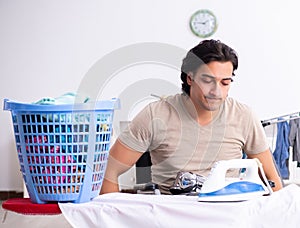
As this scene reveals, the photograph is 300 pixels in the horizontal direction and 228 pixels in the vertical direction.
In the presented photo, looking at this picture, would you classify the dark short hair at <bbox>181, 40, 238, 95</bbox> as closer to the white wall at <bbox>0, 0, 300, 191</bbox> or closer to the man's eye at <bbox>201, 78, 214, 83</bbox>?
the man's eye at <bbox>201, 78, 214, 83</bbox>

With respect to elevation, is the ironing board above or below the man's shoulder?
below

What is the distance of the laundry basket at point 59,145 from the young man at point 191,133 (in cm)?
52

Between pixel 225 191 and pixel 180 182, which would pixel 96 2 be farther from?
pixel 225 191

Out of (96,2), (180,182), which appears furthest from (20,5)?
(180,182)

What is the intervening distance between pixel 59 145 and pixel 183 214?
33 cm

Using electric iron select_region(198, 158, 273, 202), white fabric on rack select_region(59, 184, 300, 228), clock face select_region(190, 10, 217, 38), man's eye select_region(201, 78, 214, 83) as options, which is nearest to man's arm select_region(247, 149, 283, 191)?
man's eye select_region(201, 78, 214, 83)

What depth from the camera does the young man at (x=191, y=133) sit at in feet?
5.76

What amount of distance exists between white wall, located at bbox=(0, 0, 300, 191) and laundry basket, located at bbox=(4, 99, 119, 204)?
11.6ft

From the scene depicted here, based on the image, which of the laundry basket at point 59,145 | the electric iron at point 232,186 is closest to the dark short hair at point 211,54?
the electric iron at point 232,186

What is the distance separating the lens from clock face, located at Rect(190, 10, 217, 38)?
189 inches

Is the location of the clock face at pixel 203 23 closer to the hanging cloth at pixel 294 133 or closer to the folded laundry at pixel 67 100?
the hanging cloth at pixel 294 133

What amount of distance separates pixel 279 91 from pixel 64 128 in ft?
12.8

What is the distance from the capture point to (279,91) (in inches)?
189

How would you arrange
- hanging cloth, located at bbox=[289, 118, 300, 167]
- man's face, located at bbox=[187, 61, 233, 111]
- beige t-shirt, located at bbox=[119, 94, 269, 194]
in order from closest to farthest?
man's face, located at bbox=[187, 61, 233, 111] → beige t-shirt, located at bbox=[119, 94, 269, 194] → hanging cloth, located at bbox=[289, 118, 300, 167]
